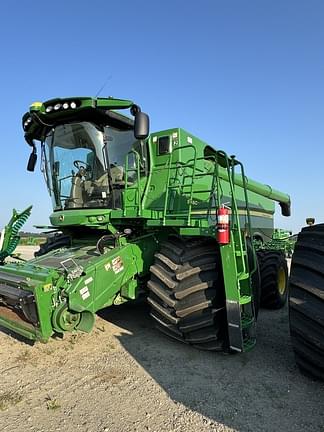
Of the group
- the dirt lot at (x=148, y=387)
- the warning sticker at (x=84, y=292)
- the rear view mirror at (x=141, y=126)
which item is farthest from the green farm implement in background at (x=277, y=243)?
the warning sticker at (x=84, y=292)

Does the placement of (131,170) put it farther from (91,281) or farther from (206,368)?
(206,368)

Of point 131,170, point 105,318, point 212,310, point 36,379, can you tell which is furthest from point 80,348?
point 131,170

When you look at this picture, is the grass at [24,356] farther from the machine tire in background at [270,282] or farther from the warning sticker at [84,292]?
the machine tire in background at [270,282]

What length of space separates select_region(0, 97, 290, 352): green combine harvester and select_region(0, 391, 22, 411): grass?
62 centimetres

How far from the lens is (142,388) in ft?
11.0

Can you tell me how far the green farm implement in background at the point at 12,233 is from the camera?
6504mm

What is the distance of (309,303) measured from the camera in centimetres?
308

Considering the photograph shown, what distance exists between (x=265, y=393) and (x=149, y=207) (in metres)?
3.08

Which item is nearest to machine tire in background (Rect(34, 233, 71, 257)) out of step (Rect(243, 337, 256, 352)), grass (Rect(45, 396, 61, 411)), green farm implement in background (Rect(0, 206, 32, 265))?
green farm implement in background (Rect(0, 206, 32, 265))

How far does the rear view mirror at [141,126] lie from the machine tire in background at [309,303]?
7.53 feet

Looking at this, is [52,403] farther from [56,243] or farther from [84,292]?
[56,243]

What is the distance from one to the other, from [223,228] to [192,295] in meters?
0.84

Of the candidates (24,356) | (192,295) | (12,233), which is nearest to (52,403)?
(24,356)

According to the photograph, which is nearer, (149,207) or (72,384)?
(72,384)
